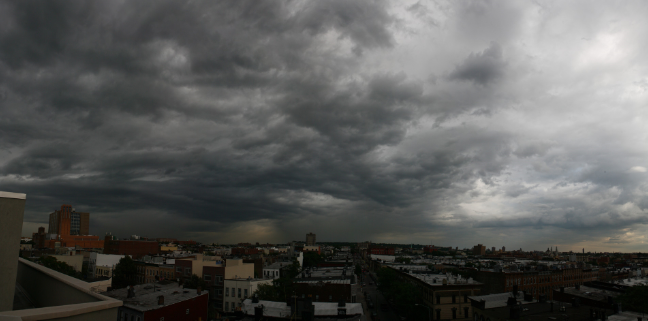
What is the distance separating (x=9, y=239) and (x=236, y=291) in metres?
72.2

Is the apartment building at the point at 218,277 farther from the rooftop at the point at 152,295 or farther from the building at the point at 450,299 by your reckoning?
the building at the point at 450,299

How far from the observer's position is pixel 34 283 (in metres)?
14.5

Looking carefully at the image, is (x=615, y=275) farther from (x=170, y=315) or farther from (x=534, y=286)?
(x=170, y=315)

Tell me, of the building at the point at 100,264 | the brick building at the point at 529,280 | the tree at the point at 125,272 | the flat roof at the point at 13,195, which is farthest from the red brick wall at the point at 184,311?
the building at the point at 100,264

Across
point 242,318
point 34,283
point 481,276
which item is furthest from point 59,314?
point 481,276

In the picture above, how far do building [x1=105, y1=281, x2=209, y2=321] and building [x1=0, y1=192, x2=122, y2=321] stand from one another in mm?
34580

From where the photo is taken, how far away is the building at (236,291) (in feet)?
246

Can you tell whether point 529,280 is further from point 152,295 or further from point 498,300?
point 152,295

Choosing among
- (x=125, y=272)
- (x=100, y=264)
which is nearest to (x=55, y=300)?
(x=125, y=272)

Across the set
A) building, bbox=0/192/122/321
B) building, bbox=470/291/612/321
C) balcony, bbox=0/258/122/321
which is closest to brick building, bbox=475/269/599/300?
building, bbox=470/291/612/321

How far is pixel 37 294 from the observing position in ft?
45.2

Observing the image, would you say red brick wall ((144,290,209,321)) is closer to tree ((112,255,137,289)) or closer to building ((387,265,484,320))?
building ((387,265,484,320))

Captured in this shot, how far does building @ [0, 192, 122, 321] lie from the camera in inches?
282

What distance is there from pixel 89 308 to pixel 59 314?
607 mm
